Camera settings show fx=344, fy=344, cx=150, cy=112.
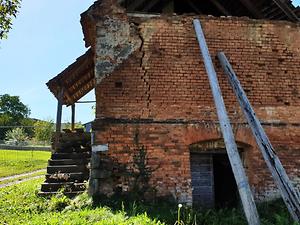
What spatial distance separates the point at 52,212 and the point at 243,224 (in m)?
3.76

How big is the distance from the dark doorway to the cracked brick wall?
108 cm

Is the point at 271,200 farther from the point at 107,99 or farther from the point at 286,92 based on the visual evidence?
the point at 107,99

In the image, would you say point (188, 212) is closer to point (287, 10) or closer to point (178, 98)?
point (178, 98)

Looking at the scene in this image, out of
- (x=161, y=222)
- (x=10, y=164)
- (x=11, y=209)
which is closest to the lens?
(x=161, y=222)

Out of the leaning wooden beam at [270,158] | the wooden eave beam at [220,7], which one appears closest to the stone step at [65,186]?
the leaning wooden beam at [270,158]

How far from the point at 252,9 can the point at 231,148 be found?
15.7ft

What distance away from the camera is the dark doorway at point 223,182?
8.78m

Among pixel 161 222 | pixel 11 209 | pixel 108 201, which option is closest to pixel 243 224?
pixel 161 222

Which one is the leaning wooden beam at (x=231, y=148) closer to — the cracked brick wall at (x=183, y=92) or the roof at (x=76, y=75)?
the cracked brick wall at (x=183, y=92)

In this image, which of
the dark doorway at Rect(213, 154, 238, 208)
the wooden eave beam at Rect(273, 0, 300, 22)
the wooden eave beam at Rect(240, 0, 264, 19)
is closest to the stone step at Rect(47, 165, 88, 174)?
the dark doorway at Rect(213, 154, 238, 208)

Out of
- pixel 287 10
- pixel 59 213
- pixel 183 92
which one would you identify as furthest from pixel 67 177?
pixel 287 10

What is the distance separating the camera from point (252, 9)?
9266 mm

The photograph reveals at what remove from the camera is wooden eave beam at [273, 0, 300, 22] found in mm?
8773

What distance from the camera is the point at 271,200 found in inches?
303
